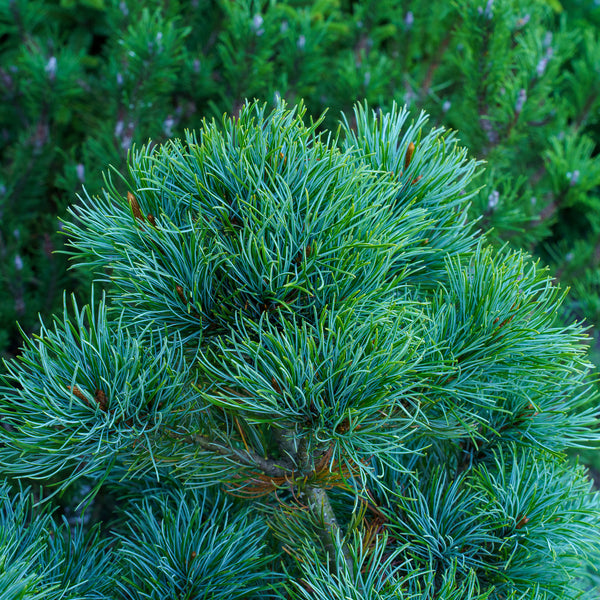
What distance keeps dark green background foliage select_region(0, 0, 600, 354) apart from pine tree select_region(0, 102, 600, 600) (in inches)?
13.5

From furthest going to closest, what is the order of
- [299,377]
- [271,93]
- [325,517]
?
[271,93] < [325,517] < [299,377]

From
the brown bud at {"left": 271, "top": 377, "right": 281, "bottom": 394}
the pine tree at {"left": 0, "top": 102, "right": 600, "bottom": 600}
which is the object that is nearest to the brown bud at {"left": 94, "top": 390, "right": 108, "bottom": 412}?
the pine tree at {"left": 0, "top": 102, "right": 600, "bottom": 600}

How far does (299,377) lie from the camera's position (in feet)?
1.21

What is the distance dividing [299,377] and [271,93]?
661 millimetres

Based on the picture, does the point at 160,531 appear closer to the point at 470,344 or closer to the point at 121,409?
the point at 121,409

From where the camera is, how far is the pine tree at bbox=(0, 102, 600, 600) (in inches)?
15.0

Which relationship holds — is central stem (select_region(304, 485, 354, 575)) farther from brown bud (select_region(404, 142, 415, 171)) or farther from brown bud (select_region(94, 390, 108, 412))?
brown bud (select_region(404, 142, 415, 171))

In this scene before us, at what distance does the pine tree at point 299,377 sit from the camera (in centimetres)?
38

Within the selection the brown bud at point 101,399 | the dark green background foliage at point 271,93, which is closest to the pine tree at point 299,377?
the brown bud at point 101,399

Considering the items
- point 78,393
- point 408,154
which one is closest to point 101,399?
point 78,393

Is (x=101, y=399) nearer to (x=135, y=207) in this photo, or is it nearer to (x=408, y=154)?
(x=135, y=207)

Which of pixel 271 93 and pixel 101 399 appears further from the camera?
pixel 271 93

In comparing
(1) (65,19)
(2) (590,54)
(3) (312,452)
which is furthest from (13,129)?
(2) (590,54)

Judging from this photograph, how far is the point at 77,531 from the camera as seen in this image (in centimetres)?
50
